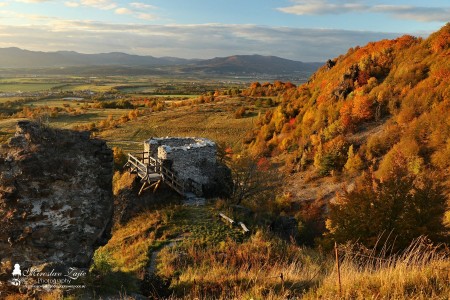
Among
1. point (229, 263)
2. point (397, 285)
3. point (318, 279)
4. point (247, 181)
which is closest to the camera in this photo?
point (397, 285)

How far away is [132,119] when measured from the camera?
64.1 meters

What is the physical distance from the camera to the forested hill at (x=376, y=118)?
26.8 m

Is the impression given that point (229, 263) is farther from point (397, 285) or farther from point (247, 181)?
point (247, 181)

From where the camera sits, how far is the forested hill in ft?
87.9

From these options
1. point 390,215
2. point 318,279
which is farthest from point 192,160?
point 318,279

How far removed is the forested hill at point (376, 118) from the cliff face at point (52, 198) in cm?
1732

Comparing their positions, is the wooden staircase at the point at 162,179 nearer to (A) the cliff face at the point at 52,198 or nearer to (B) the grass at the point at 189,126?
(A) the cliff face at the point at 52,198

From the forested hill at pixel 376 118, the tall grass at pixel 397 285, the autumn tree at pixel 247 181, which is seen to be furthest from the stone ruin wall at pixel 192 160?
the tall grass at pixel 397 285

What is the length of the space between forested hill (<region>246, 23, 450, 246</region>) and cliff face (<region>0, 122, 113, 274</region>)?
1732cm

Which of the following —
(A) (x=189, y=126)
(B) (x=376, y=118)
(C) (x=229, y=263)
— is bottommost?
(A) (x=189, y=126)

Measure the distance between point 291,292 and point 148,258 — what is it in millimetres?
7890

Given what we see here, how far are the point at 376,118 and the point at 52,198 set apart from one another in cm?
3262

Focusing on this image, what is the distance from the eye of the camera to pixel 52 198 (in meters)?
8.55

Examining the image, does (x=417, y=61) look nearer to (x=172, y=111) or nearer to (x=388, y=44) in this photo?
(x=388, y=44)
